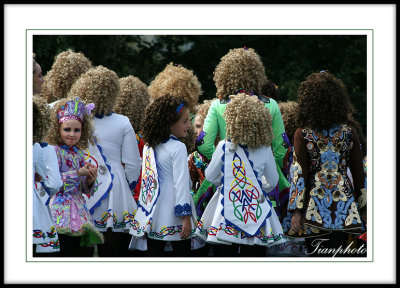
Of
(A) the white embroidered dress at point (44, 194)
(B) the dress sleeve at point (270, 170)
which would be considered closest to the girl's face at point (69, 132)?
(A) the white embroidered dress at point (44, 194)

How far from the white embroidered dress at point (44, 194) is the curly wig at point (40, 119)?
0.07 meters

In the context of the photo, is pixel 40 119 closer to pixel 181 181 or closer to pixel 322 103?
pixel 181 181

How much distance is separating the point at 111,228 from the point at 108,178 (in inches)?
18.4

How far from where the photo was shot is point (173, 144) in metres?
6.64

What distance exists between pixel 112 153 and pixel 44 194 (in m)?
1.23

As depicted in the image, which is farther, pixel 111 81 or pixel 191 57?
pixel 191 57

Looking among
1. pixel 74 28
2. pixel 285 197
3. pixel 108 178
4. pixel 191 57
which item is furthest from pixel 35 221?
pixel 191 57

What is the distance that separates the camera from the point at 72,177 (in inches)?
258

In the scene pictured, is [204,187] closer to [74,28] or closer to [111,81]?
[111,81]

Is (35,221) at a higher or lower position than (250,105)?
lower

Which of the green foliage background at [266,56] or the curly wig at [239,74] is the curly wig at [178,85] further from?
the green foliage background at [266,56]

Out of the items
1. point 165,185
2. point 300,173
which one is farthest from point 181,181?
point 300,173

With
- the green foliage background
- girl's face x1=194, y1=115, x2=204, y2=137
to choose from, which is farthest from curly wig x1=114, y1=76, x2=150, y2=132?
the green foliage background

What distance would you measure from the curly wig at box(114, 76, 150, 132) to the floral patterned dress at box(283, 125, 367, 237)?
75.8 inches
